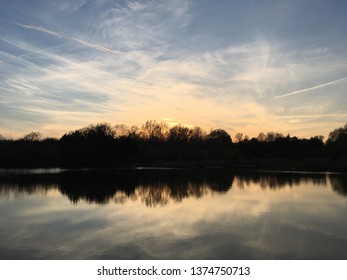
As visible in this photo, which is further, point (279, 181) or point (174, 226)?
point (279, 181)

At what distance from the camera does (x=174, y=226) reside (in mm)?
15102

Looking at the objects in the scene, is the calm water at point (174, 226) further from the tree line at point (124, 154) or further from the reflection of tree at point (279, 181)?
the tree line at point (124, 154)

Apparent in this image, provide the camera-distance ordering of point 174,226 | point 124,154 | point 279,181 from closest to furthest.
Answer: point 174,226, point 279,181, point 124,154

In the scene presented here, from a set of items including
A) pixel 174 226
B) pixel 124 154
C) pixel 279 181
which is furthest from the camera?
pixel 124 154

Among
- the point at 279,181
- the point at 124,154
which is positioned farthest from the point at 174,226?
the point at 124,154

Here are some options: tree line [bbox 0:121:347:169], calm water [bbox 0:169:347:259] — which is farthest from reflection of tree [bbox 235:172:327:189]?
tree line [bbox 0:121:347:169]

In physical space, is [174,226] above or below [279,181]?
below

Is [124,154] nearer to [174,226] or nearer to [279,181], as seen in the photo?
[279,181]

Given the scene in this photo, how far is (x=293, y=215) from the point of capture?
711 inches

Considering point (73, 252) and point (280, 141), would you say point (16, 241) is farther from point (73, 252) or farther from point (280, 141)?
point (280, 141)

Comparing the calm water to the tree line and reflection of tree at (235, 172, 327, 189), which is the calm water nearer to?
reflection of tree at (235, 172, 327, 189)

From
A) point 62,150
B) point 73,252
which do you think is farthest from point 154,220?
point 62,150

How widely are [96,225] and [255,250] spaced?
24.9 feet

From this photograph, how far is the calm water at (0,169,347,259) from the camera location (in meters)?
11.2
